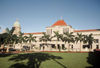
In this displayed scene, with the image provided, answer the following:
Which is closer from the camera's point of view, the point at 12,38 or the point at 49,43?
the point at 12,38

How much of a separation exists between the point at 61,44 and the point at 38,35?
1724 cm

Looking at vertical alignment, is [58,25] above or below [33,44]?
above

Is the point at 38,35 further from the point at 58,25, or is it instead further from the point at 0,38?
the point at 0,38

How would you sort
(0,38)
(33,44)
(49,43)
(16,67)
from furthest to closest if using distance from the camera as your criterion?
(33,44)
(49,43)
(0,38)
(16,67)

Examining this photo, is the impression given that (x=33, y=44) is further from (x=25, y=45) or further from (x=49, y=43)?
(x=49, y=43)

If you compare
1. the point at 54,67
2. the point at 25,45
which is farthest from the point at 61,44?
the point at 54,67

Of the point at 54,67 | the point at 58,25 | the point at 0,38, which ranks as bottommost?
the point at 54,67

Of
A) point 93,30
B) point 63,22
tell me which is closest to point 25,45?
point 63,22

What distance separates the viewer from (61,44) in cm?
5281

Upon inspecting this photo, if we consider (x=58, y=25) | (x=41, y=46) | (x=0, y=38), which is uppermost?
(x=58, y=25)

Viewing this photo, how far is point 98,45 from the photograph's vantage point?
157 ft

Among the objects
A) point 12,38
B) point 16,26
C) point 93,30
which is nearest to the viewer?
point 12,38

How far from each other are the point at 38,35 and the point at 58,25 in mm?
14396

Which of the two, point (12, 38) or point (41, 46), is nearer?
point (12, 38)
